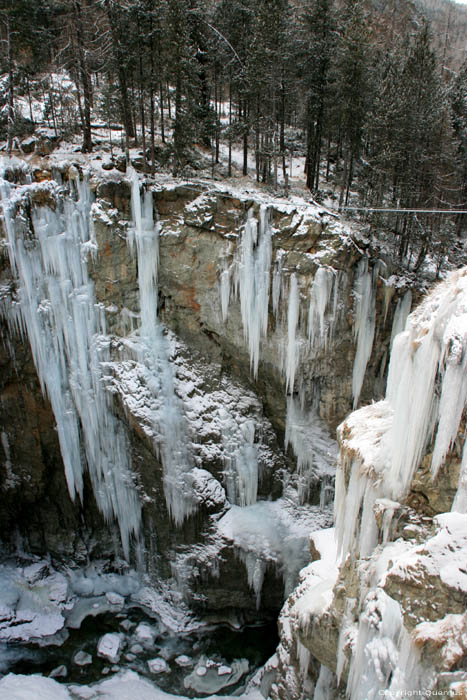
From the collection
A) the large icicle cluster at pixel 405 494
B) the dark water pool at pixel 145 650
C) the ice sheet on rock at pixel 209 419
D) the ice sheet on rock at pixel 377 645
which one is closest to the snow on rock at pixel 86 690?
the dark water pool at pixel 145 650

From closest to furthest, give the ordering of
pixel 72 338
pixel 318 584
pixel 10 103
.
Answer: pixel 318 584, pixel 72 338, pixel 10 103

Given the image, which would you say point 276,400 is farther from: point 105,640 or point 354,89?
point 354,89

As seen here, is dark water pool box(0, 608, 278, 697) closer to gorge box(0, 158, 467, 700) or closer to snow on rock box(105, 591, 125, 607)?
gorge box(0, 158, 467, 700)

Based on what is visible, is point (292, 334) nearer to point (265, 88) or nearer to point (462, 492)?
point (462, 492)

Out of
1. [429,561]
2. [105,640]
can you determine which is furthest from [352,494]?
[105,640]

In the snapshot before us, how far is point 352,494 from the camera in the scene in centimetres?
A: 598

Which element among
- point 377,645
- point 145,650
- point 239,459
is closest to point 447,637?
point 377,645

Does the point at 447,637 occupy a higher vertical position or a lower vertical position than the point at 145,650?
higher

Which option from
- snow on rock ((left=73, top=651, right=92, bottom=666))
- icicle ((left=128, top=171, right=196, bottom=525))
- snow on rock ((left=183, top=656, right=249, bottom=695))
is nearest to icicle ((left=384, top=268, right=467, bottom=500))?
icicle ((left=128, top=171, right=196, bottom=525))

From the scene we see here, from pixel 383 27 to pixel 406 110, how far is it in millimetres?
21700

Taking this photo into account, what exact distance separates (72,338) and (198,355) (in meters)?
3.72

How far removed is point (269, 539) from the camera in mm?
13125

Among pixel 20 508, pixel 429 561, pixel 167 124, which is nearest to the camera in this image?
pixel 429 561

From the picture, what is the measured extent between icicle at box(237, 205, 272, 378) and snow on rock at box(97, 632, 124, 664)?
8899 mm
